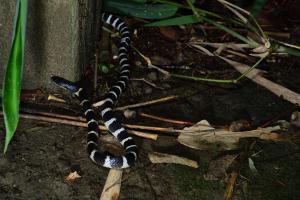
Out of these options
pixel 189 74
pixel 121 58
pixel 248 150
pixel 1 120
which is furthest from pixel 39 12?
pixel 248 150

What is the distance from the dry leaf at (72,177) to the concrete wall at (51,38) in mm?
1110

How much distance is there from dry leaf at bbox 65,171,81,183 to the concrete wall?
1.11 m

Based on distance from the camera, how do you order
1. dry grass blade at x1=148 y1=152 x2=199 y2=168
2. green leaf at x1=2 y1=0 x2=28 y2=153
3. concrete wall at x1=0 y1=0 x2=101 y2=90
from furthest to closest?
concrete wall at x1=0 y1=0 x2=101 y2=90 → dry grass blade at x1=148 y1=152 x2=199 y2=168 → green leaf at x1=2 y1=0 x2=28 y2=153

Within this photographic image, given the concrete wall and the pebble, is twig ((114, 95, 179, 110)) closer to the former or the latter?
the pebble

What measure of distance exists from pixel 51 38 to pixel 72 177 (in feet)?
4.29

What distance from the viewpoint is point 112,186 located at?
360cm

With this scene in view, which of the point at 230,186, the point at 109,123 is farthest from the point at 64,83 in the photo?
the point at 230,186

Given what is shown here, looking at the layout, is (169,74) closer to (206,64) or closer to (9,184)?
(206,64)

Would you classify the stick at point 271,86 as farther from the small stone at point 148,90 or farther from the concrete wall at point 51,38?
the concrete wall at point 51,38

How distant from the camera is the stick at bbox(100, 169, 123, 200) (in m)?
3.51

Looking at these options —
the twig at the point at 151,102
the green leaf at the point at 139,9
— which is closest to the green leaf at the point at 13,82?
the twig at the point at 151,102

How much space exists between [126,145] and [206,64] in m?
1.75

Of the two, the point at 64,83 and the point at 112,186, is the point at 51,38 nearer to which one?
the point at 64,83

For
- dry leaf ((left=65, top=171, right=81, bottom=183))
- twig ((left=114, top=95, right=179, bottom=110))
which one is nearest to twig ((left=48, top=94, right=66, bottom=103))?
twig ((left=114, top=95, right=179, bottom=110))
